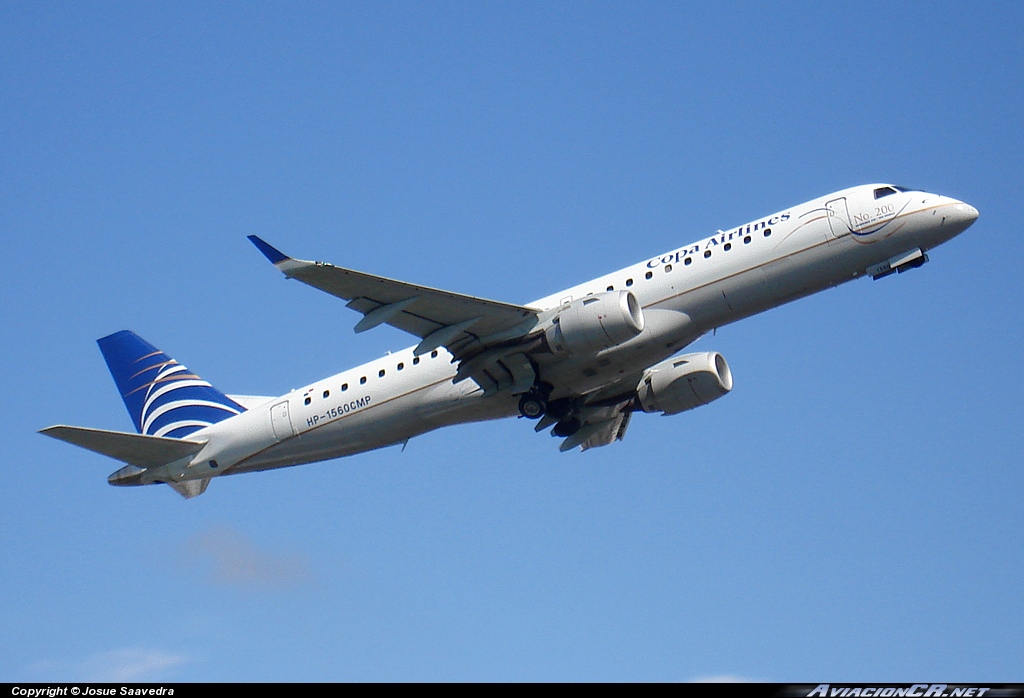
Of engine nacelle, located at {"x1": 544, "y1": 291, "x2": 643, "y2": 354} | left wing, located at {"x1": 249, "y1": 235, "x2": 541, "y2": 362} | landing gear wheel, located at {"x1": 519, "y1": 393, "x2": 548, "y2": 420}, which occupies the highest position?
left wing, located at {"x1": 249, "y1": 235, "x2": 541, "y2": 362}

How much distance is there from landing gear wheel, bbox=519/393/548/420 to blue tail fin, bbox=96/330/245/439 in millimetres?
9894

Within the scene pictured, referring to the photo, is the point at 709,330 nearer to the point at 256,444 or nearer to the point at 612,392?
the point at 612,392

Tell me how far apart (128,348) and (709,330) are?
67.0 feet

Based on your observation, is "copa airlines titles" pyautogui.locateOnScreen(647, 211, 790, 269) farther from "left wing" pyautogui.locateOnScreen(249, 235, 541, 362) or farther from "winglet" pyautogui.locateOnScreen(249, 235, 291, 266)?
"winglet" pyautogui.locateOnScreen(249, 235, 291, 266)

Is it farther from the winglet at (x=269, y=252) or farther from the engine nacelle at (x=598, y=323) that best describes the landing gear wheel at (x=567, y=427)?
the winglet at (x=269, y=252)

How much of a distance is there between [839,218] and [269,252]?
1532 cm

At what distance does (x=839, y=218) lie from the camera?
1272 inches

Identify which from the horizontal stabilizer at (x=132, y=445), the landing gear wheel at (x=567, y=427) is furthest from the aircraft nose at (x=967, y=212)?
the horizontal stabilizer at (x=132, y=445)

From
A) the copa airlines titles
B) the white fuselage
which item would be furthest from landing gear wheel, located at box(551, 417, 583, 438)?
the copa airlines titles

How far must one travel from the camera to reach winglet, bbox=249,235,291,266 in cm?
2806
